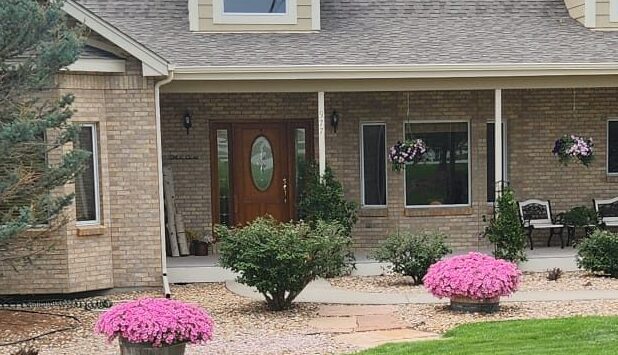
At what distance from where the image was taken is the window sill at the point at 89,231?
34.0ft

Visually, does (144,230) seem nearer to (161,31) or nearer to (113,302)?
(113,302)

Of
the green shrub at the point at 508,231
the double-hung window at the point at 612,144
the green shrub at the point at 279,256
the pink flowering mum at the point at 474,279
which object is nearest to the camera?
the pink flowering mum at the point at 474,279

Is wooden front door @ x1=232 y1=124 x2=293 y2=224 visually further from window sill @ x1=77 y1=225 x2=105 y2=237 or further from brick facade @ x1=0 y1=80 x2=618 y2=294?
window sill @ x1=77 y1=225 x2=105 y2=237

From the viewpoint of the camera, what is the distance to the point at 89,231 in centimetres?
1045

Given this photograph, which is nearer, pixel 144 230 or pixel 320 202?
pixel 144 230

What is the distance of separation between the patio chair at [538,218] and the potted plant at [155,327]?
7877 millimetres

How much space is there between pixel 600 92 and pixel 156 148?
8.05 metres

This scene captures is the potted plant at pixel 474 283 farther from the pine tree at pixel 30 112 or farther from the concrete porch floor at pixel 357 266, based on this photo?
the pine tree at pixel 30 112

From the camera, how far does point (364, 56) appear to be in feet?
39.1

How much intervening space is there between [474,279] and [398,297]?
59.5 inches

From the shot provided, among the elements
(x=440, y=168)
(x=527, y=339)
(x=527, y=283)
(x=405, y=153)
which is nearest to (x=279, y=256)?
(x=527, y=339)

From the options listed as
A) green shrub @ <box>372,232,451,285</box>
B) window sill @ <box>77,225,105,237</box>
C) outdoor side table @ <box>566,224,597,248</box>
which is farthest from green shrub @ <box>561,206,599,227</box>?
window sill @ <box>77,225,105,237</box>

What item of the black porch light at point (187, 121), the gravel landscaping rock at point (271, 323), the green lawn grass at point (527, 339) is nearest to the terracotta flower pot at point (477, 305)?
the gravel landscaping rock at point (271, 323)

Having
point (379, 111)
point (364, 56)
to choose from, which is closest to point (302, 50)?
point (364, 56)
